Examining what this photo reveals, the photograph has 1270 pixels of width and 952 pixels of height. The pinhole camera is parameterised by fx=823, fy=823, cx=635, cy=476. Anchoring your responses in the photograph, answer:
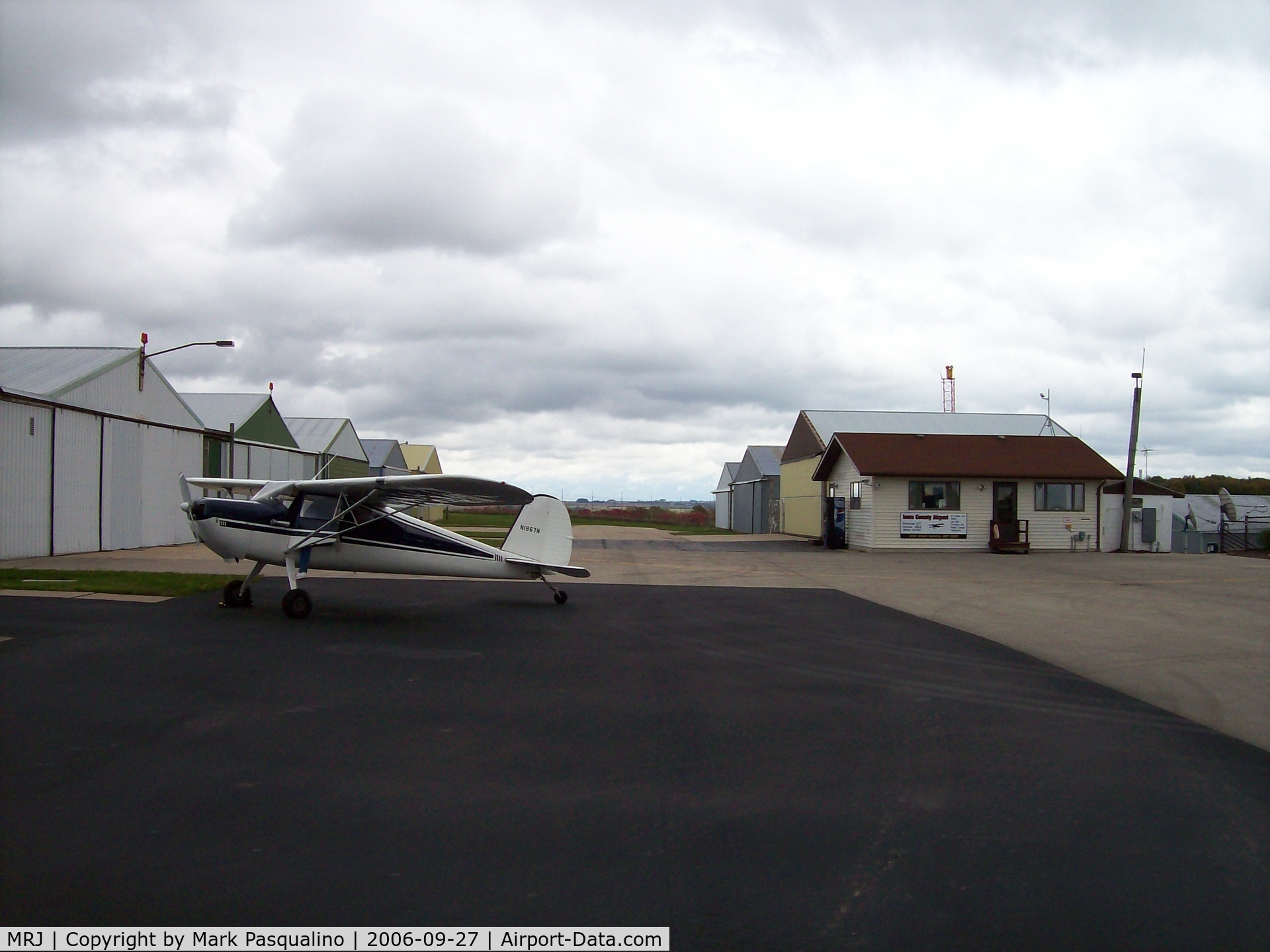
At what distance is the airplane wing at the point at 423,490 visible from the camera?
1098 cm

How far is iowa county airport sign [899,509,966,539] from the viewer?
97.6 feet

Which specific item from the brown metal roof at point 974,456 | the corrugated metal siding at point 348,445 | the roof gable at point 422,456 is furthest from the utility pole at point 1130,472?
the roof gable at point 422,456

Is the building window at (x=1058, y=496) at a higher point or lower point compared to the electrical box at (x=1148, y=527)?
higher

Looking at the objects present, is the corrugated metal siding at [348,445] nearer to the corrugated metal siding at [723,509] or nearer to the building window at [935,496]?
the corrugated metal siding at [723,509]

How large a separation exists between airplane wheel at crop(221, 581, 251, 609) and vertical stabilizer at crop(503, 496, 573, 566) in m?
3.90

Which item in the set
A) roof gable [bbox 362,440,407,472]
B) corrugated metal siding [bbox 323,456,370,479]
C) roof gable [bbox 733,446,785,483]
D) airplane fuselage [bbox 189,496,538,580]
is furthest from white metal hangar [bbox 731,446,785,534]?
airplane fuselage [bbox 189,496,538,580]

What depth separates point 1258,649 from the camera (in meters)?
10.5

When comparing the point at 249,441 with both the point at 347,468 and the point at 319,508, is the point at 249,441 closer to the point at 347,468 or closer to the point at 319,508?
the point at 347,468

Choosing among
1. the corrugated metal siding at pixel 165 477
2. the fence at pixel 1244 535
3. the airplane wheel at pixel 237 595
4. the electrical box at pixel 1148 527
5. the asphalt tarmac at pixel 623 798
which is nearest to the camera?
the asphalt tarmac at pixel 623 798

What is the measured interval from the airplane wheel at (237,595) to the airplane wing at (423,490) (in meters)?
1.54

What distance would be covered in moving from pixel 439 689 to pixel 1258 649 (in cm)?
1019

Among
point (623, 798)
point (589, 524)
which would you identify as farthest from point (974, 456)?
point (623, 798)

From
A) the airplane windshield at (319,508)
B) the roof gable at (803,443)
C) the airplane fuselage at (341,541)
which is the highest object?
the roof gable at (803,443)

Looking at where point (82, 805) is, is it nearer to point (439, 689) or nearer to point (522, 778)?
point (522, 778)
